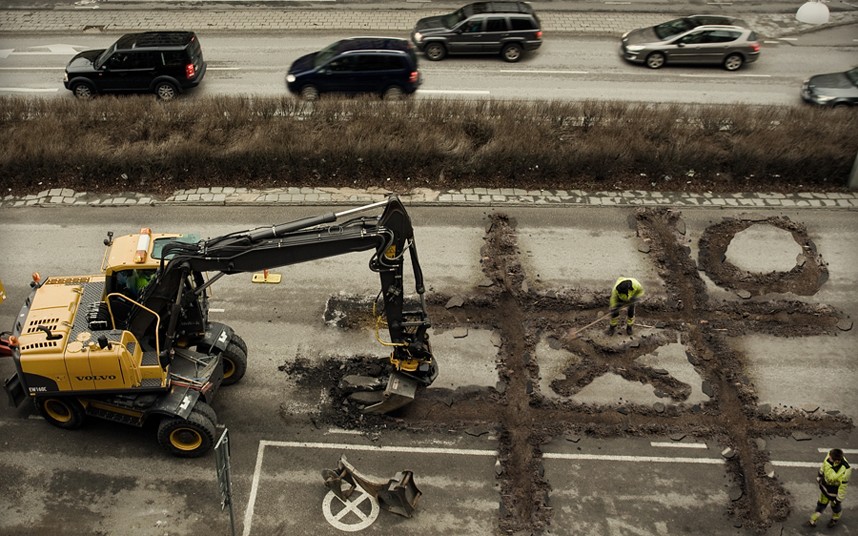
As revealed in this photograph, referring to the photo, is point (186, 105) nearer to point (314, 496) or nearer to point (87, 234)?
point (87, 234)

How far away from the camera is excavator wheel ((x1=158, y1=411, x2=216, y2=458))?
44.5ft

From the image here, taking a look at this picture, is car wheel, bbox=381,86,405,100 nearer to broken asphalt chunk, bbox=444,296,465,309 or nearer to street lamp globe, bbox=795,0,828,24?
broken asphalt chunk, bbox=444,296,465,309

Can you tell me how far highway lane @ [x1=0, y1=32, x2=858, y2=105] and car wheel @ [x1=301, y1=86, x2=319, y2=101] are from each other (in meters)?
1.19

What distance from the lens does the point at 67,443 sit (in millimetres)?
14266

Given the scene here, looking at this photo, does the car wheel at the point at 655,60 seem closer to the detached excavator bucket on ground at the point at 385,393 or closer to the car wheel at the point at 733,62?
the car wheel at the point at 733,62

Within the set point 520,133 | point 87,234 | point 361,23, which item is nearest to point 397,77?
point 520,133

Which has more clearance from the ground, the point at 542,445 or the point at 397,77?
the point at 397,77

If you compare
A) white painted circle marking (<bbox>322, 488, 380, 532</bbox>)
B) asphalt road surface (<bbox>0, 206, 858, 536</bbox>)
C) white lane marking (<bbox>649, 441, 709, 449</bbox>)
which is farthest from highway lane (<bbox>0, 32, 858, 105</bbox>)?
white painted circle marking (<bbox>322, 488, 380, 532</bbox>)

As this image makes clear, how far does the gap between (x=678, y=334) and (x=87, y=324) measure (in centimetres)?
1181

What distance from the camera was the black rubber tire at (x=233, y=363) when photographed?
15.1 m

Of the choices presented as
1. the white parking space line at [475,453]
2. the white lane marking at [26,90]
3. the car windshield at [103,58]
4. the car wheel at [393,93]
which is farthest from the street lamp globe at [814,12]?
the white lane marking at [26,90]

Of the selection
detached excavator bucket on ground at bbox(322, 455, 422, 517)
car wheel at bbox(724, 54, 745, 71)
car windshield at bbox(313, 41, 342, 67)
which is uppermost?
car windshield at bbox(313, 41, 342, 67)

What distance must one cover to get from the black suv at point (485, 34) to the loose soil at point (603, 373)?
10.8 metres

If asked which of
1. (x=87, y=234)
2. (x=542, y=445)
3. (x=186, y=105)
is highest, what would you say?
(x=186, y=105)
